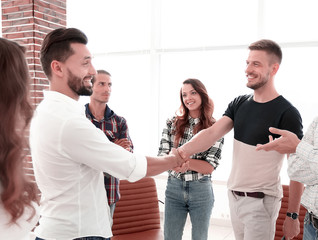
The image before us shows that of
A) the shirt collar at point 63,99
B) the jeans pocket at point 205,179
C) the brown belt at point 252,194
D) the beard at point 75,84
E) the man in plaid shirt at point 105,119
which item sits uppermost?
the beard at point 75,84

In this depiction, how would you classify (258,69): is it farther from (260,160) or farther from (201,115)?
(201,115)

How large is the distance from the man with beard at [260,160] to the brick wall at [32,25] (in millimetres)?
2531

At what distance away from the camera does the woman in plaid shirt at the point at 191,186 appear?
2.59 meters

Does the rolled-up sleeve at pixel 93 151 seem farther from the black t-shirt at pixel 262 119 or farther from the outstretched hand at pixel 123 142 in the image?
the outstretched hand at pixel 123 142

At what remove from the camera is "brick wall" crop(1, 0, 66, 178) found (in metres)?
4.03

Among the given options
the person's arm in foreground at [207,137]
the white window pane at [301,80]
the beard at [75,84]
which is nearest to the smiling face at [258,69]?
the person's arm in foreground at [207,137]

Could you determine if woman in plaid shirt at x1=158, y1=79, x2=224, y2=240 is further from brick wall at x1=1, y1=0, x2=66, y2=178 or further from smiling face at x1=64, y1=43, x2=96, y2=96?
brick wall at x1=1, y1=0, x2=66, y2=178

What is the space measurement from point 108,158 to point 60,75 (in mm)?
488

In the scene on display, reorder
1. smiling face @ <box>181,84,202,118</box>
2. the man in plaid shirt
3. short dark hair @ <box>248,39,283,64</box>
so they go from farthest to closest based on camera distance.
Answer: smiling face @ <box>181,84,202,118</box> < the man in plaid shirt < short dark hair @ <box>248,39,283,64</box>

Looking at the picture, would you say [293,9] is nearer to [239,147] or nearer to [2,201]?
[239,147]

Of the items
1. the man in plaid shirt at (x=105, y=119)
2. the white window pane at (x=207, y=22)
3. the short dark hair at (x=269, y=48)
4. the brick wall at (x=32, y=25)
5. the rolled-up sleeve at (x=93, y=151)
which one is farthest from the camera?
the white window pane at (x=207, y=22)

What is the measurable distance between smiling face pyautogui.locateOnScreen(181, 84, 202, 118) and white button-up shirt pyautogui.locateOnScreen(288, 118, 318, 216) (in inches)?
48.9

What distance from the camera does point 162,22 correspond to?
5.05 m

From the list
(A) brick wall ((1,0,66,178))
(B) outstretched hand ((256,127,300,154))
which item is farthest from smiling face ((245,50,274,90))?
(A) brick wall ((1,0,66,178))
